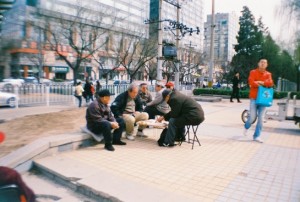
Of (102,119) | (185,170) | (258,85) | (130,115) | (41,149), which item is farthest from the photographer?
(258,85)

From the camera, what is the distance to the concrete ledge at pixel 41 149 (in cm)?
411

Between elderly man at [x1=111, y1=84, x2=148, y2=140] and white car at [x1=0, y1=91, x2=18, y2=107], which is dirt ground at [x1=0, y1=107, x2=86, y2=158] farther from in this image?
white car at [x1=0, y1=91, x2=18, y2=107]

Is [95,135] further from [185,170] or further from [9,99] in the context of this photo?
[9,99]

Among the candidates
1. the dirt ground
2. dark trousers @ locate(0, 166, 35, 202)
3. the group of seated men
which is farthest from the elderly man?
dark trousers @ locate(0, 166, 35, 202)

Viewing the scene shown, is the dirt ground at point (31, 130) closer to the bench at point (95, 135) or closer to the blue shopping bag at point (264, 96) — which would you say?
the bench at point (95, 135)

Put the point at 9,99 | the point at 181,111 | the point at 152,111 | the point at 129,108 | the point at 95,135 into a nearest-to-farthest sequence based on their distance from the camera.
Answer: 1. the point at 95,135
2. the point at 181,111
3. the point at 129,108
4. the point at 152,111
5. the point at 9,99

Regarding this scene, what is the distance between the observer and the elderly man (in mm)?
5927

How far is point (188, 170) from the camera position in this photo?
430cm

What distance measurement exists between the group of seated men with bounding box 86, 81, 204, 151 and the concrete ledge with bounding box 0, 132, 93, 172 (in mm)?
334

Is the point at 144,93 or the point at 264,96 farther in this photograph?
the point at 144,93

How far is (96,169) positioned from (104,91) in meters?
1.69

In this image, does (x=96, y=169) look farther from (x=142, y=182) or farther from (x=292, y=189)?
(x=292, y=189)

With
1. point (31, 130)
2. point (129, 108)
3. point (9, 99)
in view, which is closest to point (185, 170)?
point (129, 108)

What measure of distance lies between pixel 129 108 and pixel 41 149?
7.36 ft
